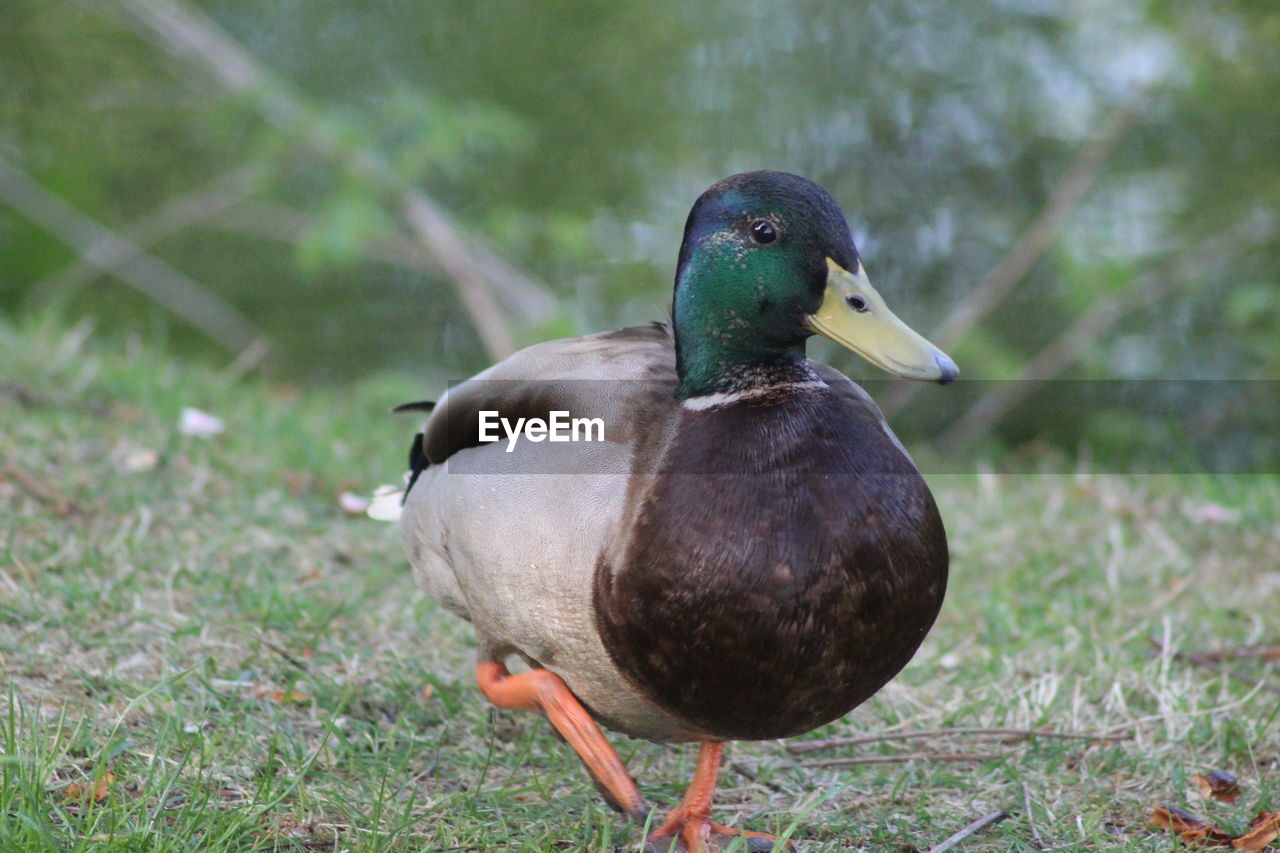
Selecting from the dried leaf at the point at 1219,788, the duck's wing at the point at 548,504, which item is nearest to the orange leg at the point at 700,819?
the duck's wing at the point at 548,504

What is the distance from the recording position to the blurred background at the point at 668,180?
215 inches

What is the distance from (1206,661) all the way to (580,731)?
1.50m

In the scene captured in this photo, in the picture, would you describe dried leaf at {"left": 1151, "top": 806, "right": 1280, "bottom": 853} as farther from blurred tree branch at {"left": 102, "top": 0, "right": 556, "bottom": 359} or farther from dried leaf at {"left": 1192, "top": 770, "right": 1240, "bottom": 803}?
blurred tree branch at {"left": 102, "top": 0, "right": 556, "bottom": 359}

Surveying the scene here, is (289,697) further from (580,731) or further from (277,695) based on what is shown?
(580,731)

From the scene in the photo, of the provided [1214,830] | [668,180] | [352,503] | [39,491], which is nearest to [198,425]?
[352,503]

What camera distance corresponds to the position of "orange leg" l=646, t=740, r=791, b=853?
2.13 meters

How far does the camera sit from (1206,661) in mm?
2928

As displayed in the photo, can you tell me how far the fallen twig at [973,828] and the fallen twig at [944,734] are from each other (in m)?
0.29

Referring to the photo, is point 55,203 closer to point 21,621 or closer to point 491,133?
point 491,133

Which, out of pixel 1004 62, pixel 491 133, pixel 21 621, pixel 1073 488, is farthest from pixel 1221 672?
pixel 1004 62

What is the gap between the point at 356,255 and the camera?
17.5 ft

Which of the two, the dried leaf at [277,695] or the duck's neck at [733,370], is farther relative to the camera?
the dried leaf at [277,695]

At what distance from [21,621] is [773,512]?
1.49 metres

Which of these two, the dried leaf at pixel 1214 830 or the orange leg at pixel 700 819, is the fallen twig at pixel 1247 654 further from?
the orange leg at pixel 700 819
